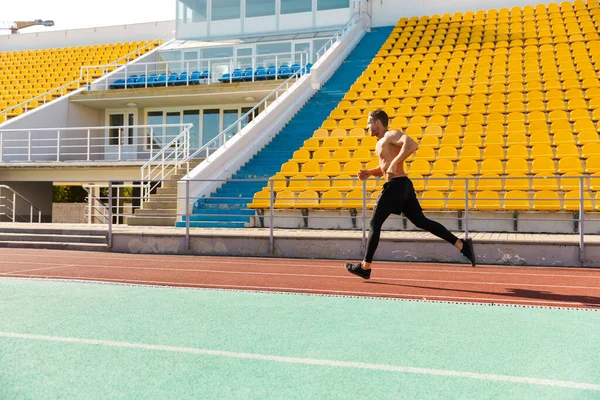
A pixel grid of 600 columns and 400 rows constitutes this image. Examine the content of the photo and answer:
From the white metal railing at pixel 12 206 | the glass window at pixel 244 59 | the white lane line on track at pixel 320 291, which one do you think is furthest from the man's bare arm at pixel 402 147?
the glass window at pixel 244 59

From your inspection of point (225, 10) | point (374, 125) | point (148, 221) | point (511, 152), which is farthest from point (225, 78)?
point (374, 125)

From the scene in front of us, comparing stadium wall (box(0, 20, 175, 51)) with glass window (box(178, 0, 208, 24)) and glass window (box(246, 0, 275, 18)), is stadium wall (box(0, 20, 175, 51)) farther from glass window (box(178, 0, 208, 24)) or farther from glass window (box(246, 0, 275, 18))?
glass window (box(246, 0, 275, 18))

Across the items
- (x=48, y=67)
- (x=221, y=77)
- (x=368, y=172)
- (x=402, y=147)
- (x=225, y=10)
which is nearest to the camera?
(x=402, y=147)

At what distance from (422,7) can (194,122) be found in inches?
438

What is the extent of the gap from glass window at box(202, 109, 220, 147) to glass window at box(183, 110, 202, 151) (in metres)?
0.26

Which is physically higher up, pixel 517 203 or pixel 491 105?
pixel 491 105

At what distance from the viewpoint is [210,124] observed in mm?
23000

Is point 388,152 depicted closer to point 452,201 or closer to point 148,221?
point 452,201

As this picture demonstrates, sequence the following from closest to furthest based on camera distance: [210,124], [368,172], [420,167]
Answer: [368,172] → [420,167] → [210,124]

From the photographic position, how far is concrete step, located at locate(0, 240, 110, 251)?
11.1m

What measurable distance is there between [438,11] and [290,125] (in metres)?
11.8

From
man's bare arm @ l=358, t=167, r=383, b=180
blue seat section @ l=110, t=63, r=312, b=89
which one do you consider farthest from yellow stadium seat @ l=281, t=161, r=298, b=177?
blue seat section @ l=110, t=63, r=312, b=89

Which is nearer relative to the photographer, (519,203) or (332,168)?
(519,203)

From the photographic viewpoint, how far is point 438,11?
25.6m
